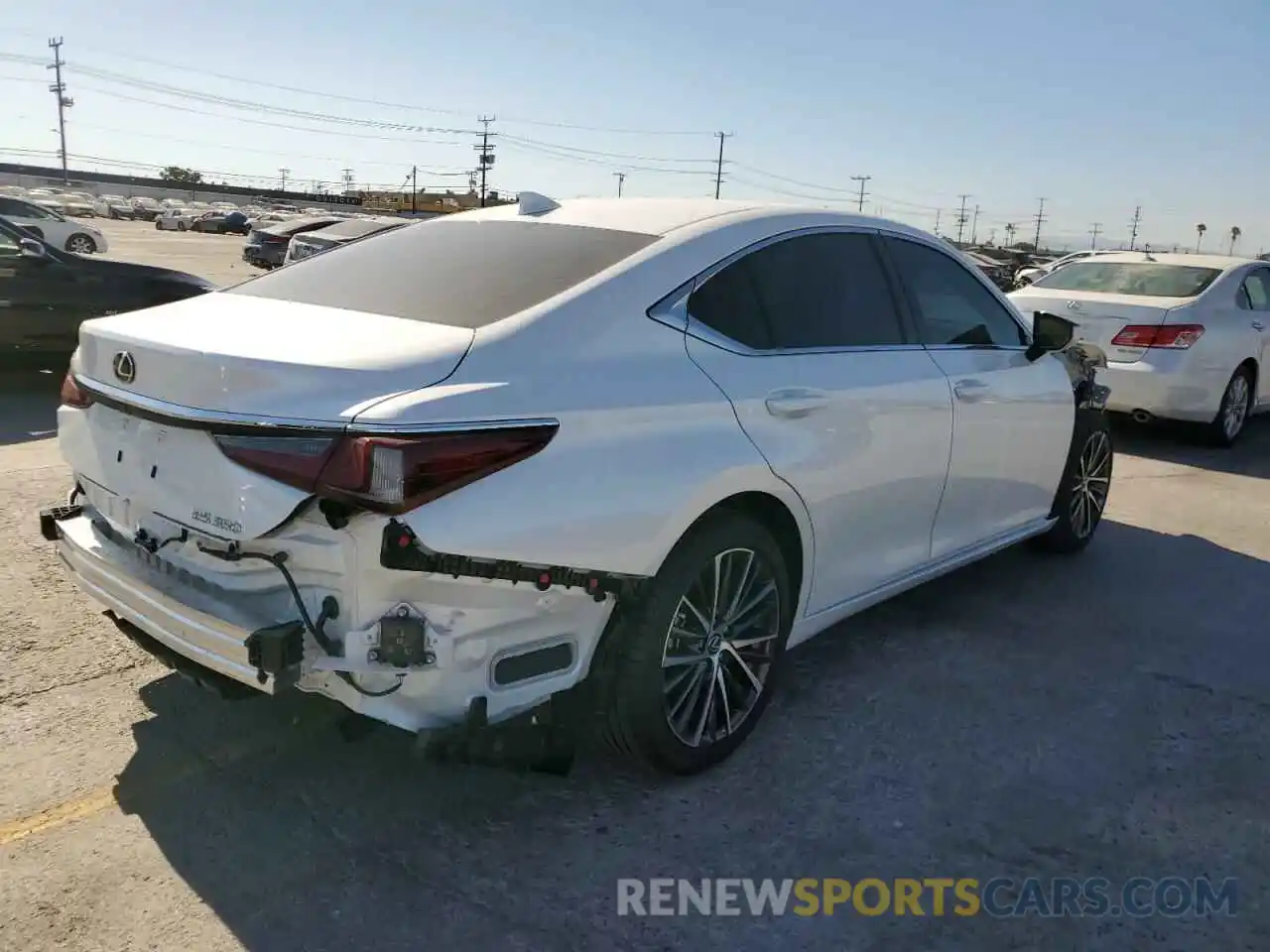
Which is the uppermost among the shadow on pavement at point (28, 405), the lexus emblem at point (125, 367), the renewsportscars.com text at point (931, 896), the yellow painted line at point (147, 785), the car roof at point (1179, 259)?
the car roof at point (1179, 259)

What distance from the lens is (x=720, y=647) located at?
3.28m

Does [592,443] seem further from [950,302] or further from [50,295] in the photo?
[50,295]

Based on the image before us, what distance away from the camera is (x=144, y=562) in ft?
9.68

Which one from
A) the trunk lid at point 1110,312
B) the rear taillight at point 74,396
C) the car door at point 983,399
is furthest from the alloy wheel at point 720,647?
the trunk lid at point 1110,312

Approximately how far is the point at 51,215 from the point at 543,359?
1141 inches

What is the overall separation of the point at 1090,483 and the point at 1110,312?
11.7 ft

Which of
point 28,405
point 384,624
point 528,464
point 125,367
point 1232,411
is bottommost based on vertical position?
point 28,405

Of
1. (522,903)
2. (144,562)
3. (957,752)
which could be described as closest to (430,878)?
(522,903)

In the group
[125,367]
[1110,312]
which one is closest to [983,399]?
[125,367]

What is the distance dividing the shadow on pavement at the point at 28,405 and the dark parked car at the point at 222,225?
59095 mm

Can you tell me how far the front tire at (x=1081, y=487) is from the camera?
539 cm

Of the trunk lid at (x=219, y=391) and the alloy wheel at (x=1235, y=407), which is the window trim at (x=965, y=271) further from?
the alloy wheel at (x=1235, y=407)

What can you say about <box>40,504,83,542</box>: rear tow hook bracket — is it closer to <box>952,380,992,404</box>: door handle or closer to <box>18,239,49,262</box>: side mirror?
<box>952,380,992,404</box>: door handle

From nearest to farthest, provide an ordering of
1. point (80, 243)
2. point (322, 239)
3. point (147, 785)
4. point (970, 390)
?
point (147, 785) → point (970, 390) → point (322, 239) → point (80, 243)
